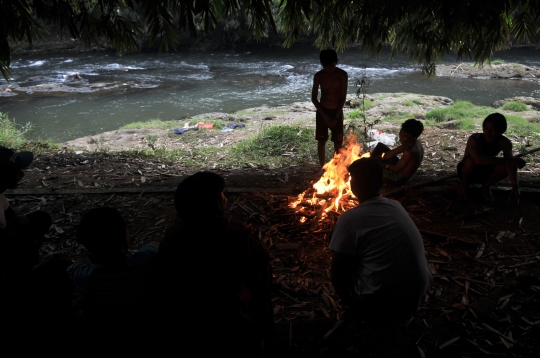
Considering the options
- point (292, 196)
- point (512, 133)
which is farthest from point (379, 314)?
point (512, 133)

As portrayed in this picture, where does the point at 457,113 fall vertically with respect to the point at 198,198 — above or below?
below

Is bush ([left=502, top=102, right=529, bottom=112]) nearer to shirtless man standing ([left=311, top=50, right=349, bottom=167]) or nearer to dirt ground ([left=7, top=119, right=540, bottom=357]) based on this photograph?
dirt ground ([left=7, top=119, right=540, bottom=357])

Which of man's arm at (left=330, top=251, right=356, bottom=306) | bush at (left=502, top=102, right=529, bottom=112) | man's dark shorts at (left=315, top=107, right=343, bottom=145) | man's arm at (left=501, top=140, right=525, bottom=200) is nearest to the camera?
man's arm at (left=330, top=251, right=356, bottom=306)

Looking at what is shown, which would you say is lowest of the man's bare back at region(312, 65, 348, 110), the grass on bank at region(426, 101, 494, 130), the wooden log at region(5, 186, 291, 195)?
the wooden log at region(5, 186, 291, 195)

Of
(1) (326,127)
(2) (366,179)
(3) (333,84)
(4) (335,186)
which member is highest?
(3) (333,84)

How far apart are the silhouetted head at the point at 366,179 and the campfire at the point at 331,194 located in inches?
60.8

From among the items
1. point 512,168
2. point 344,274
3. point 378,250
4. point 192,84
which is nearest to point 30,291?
point 344,274

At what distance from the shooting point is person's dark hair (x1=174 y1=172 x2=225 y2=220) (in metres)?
1.95

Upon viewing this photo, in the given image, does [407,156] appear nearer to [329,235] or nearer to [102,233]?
[329,235]

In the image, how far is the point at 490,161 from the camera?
13.4ft

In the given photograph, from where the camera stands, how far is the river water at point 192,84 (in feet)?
44.8

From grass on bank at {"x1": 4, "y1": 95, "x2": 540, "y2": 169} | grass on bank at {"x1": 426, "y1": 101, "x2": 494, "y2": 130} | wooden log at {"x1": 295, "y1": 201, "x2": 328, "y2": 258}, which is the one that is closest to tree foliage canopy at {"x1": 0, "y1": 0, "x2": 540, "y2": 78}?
wooden log at {"x1": 295, "y1": 201, "x2": 328, "y2": 258}

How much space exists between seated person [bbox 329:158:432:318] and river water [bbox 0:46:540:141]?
1100cm

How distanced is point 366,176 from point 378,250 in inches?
17.8
